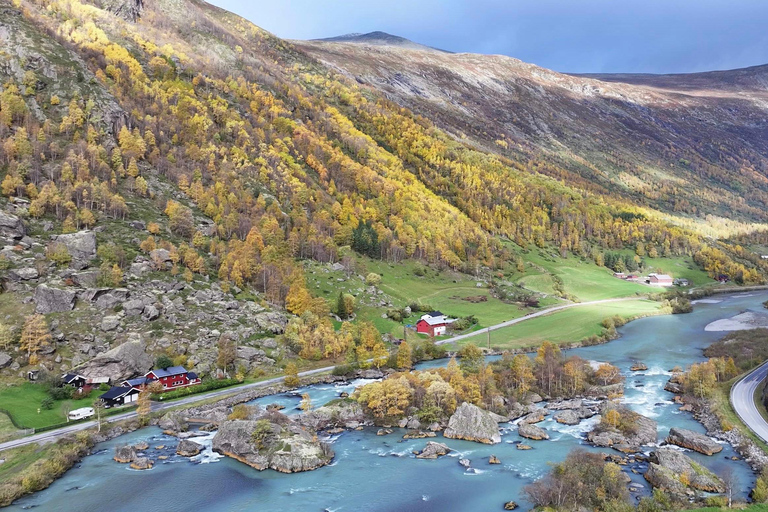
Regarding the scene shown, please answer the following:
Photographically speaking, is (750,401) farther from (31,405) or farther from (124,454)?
(31,405)

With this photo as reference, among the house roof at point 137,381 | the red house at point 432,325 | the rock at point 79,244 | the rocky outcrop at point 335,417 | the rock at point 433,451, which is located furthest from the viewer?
the red house at point 432,325

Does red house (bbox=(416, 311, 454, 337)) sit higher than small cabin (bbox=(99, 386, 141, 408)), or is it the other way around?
red house (bbox=(416, 311, 454, 337))

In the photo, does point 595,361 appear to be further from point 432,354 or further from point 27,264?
point 27,264

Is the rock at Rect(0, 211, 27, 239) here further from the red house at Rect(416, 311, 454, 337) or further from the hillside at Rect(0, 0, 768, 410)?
the red house at Rect(416, 311, 454, 337)

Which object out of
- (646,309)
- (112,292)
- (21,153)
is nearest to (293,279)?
(112,292)

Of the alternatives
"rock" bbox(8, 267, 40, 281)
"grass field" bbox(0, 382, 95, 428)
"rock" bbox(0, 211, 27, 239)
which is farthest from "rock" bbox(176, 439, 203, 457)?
"rock" bbox(0, 211, 27, 239)

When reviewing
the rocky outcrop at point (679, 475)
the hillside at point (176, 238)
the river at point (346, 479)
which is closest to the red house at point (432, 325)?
the hillside at point (176, 238)

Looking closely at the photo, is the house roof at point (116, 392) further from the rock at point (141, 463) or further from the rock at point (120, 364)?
the rock at point (141, 463)
